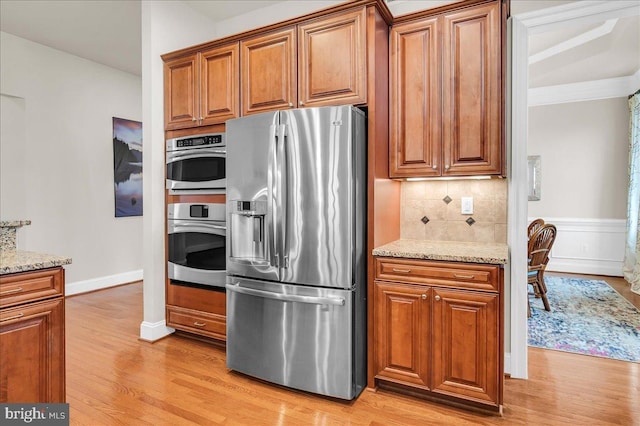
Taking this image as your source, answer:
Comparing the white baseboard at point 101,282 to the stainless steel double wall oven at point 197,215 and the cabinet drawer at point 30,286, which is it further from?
the cabinet drawer at point 30,286

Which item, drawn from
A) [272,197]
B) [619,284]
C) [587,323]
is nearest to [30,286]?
[272,197]

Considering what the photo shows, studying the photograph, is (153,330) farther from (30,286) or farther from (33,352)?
(30,286)

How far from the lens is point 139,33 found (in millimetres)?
4113

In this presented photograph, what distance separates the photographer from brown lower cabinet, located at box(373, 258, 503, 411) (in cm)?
205

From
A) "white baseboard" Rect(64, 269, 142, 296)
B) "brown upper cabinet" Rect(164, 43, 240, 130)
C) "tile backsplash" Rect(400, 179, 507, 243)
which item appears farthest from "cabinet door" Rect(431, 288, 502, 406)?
"white baseboard" Rect(64, 269, 142, 296)

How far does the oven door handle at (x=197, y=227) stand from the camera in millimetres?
2909

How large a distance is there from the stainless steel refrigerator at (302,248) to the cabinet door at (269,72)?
0.30 meters

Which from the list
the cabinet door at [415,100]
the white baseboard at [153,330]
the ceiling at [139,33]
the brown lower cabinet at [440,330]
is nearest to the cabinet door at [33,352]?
the white baseboard at [153,330]

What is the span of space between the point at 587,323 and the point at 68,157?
19.7 feet

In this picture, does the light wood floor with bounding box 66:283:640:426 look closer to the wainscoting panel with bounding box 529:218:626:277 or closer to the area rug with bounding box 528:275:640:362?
the area rug with bounding box 528:275:640:362

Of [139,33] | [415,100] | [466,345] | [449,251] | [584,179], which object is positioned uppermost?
[139,33]

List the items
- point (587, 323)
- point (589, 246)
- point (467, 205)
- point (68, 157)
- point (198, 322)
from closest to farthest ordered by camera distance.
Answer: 1. point (467, 205)
2. point (198, 322)
3. point (587, 323)
4. point (68, 157)
5. point (589, 246)

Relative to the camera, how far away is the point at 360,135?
230 cm

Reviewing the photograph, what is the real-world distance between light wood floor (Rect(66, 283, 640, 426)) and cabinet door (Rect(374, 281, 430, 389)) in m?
0.18
